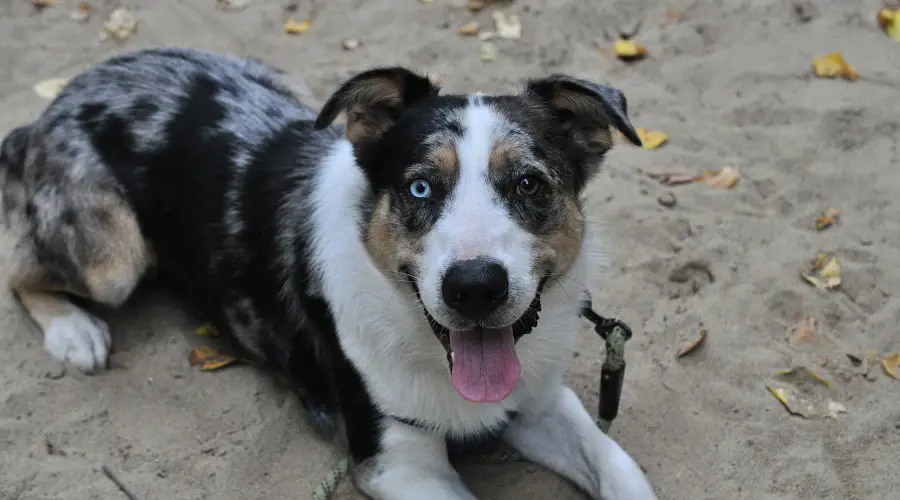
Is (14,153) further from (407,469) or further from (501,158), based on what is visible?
(501,158)

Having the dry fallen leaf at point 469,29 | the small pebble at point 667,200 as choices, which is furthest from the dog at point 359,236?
the dry fallen leaf at point 469,29

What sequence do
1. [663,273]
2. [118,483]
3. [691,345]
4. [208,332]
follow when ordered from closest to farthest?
[118,483] → [691,345] → [208,332] → [663,273]

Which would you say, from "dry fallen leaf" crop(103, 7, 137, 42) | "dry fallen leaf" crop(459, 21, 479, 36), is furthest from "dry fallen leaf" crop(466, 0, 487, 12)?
"dry fallen leaf" crop(103, 7, 137, 42)

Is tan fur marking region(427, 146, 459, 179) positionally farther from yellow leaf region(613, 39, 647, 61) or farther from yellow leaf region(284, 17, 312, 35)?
yellow leaf region(284, 17, 312, 35)

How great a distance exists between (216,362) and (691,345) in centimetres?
271

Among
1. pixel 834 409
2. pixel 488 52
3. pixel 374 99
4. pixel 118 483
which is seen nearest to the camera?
pixel 374 99

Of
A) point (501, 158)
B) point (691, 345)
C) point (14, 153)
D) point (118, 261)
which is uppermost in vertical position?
point (501, 158)

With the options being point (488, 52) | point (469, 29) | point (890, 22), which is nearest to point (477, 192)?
point (488, 52)

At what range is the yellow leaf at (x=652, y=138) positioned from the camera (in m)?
6.48

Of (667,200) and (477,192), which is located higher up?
(477,192)

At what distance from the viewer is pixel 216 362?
508cm

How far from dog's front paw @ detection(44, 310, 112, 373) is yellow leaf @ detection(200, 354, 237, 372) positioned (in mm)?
561

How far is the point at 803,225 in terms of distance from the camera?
5.77m

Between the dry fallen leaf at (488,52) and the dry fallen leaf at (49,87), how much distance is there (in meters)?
3.39
